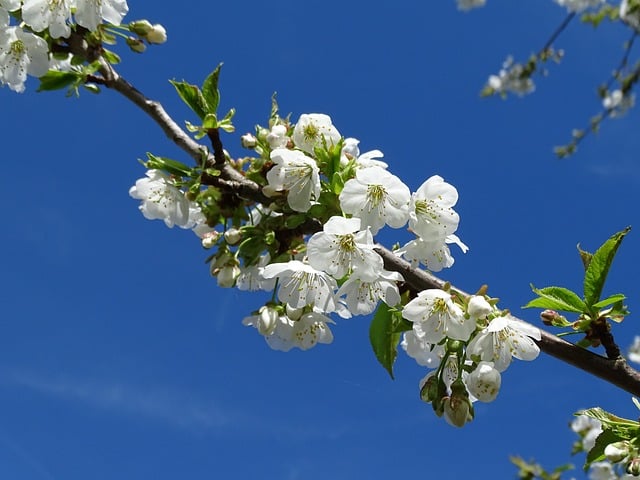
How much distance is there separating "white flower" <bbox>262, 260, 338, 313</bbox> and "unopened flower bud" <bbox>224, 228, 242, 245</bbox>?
7.6 inches

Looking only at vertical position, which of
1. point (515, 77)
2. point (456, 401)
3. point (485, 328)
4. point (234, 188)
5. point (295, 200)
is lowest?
point (456, 401)

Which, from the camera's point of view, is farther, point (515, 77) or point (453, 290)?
point (515, 77)

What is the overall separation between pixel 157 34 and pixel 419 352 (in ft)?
4.92

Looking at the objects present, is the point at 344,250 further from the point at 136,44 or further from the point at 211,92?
the point at 136,44

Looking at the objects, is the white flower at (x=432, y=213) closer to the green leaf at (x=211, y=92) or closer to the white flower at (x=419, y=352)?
the white flower at (x=419, y=352)

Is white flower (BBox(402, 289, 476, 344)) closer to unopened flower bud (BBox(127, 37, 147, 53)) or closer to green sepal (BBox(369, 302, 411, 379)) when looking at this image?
green sepal (BBox(369, 302, 411, 379))

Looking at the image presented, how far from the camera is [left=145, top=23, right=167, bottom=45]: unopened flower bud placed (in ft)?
8.04

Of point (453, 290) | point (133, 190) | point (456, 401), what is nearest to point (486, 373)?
point (456, 401)

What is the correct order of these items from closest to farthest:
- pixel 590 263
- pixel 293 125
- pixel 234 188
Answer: pixel 590 263
pixel 234 188
pixel 293 125

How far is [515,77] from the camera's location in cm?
1059

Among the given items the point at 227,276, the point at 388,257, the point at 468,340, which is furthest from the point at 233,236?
the point at 468,340

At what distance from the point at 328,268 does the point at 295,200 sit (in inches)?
8.8

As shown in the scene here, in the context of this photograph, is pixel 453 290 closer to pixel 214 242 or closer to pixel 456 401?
pixel 456 401

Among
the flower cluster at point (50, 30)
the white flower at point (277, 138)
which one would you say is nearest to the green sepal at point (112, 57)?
the flower cluster at point (50, 30)
